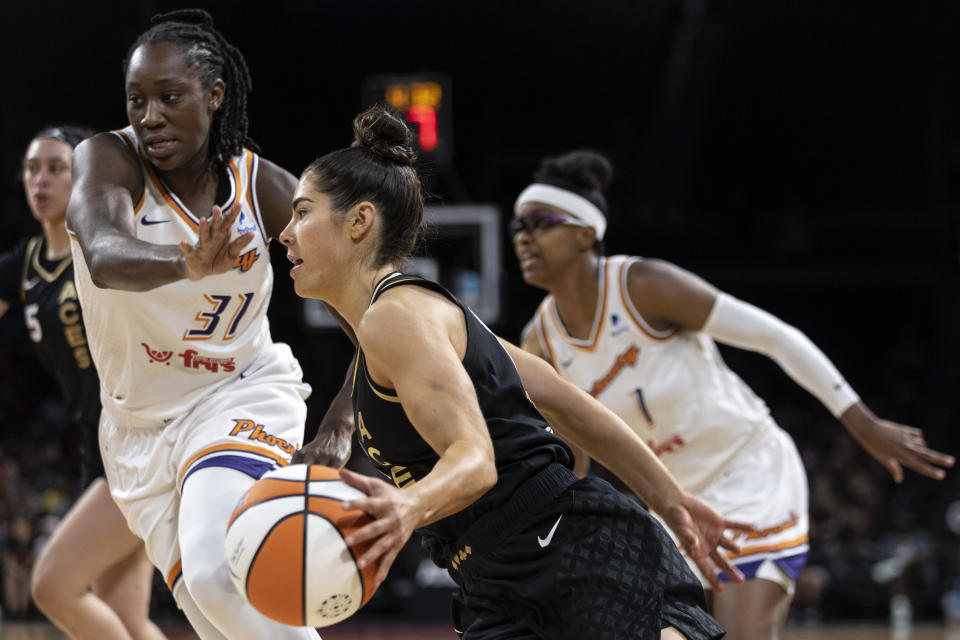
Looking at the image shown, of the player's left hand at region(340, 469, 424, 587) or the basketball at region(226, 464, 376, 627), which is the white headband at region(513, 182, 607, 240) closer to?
the basketball at region(226, 464, 376, 627)

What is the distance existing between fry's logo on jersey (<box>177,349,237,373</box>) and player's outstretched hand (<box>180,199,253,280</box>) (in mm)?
731

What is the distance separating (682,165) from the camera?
16844 mm

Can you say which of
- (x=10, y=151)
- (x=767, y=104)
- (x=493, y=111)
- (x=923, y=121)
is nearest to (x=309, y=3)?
(x=493, y=111)

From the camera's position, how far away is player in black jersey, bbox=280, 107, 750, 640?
7.01ft

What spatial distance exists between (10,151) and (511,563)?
15.4 m

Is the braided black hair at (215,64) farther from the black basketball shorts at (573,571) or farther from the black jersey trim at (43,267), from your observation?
the black basketball shorts at (573,571)

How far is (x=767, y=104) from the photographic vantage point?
1659 centimetres

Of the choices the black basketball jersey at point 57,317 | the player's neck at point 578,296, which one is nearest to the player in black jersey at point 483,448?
the player's neck at point 578,296

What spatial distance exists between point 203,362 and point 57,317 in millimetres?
1303

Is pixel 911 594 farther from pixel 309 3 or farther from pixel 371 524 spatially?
pixel 371 524

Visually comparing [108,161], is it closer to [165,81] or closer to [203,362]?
[165,81]

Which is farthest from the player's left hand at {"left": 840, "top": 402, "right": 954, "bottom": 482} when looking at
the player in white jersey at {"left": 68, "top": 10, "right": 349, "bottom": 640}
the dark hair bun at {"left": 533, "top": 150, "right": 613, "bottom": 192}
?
the player in white jersey at {"left": 68, "top": 10, "right": 349, "bottom": 640}

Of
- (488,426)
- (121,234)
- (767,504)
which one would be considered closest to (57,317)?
(121,234)

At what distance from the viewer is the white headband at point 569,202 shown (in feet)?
14.9
